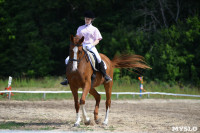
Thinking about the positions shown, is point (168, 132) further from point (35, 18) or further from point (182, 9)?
point (35, 18)

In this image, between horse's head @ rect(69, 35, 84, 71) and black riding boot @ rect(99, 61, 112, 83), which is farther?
black riding boot @ rect(99, 61, 112, 83)

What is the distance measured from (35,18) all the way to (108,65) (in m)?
28.0

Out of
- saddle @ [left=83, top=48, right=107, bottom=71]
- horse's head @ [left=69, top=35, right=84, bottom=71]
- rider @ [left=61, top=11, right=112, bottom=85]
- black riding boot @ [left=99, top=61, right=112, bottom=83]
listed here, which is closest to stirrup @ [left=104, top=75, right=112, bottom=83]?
black riding boot @ [left=99, top=61, right=112, bottom=83]

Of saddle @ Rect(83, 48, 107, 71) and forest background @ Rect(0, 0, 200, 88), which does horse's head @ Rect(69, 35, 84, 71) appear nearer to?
saddle @ Rect(83, 48, 107, 71)

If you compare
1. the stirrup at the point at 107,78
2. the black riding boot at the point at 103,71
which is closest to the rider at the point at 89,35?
the black riding boot at the point at 103,71

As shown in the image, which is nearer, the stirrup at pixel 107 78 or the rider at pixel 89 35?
the rider at pixel 89 35

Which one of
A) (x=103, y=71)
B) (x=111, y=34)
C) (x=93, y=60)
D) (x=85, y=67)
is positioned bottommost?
(x=103, y=71)

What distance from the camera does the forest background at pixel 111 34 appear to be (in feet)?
94.5

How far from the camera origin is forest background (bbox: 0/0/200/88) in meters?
28.8

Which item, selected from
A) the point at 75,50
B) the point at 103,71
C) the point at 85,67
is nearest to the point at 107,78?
the point at 103,71

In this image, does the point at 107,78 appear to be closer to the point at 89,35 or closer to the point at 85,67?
the point at 85,67

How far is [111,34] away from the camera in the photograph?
111 feet

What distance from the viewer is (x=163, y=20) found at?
34062 millimetres

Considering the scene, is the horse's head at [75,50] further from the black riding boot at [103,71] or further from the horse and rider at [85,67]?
the black riding boot at [103,71]
